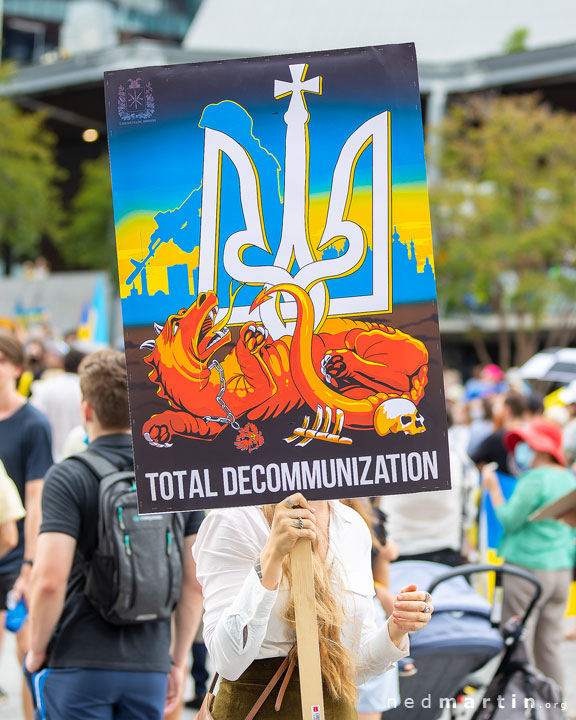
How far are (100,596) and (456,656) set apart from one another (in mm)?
1736

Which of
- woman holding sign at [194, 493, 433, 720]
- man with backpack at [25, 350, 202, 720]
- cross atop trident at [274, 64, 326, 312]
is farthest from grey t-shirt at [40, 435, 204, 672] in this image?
cross atop trident at [274, 64, 326, 312]

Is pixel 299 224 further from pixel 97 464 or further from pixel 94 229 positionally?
pixel 94 229

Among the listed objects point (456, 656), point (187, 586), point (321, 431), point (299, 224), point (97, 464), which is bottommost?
point (456, 656)

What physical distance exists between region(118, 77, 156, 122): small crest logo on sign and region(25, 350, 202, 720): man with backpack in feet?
4.16

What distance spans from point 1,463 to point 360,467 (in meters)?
2.84

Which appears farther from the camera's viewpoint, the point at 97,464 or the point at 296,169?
the point at 97,464

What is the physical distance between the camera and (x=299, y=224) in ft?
7.91

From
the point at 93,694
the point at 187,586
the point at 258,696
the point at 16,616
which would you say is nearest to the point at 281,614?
the point at 258,696

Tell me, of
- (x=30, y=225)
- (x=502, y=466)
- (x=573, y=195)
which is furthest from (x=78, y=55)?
(x=502, y=466)

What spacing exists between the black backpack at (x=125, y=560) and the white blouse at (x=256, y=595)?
67 cm

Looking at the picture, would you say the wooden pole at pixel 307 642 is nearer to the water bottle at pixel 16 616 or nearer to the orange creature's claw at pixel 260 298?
the orange creature's claw at pixel 260 298

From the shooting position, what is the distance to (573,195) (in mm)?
25359

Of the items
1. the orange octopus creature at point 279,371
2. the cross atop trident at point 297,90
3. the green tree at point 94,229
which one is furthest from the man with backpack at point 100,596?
the green tree at point 94,229

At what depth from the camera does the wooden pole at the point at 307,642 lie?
2213 mm
